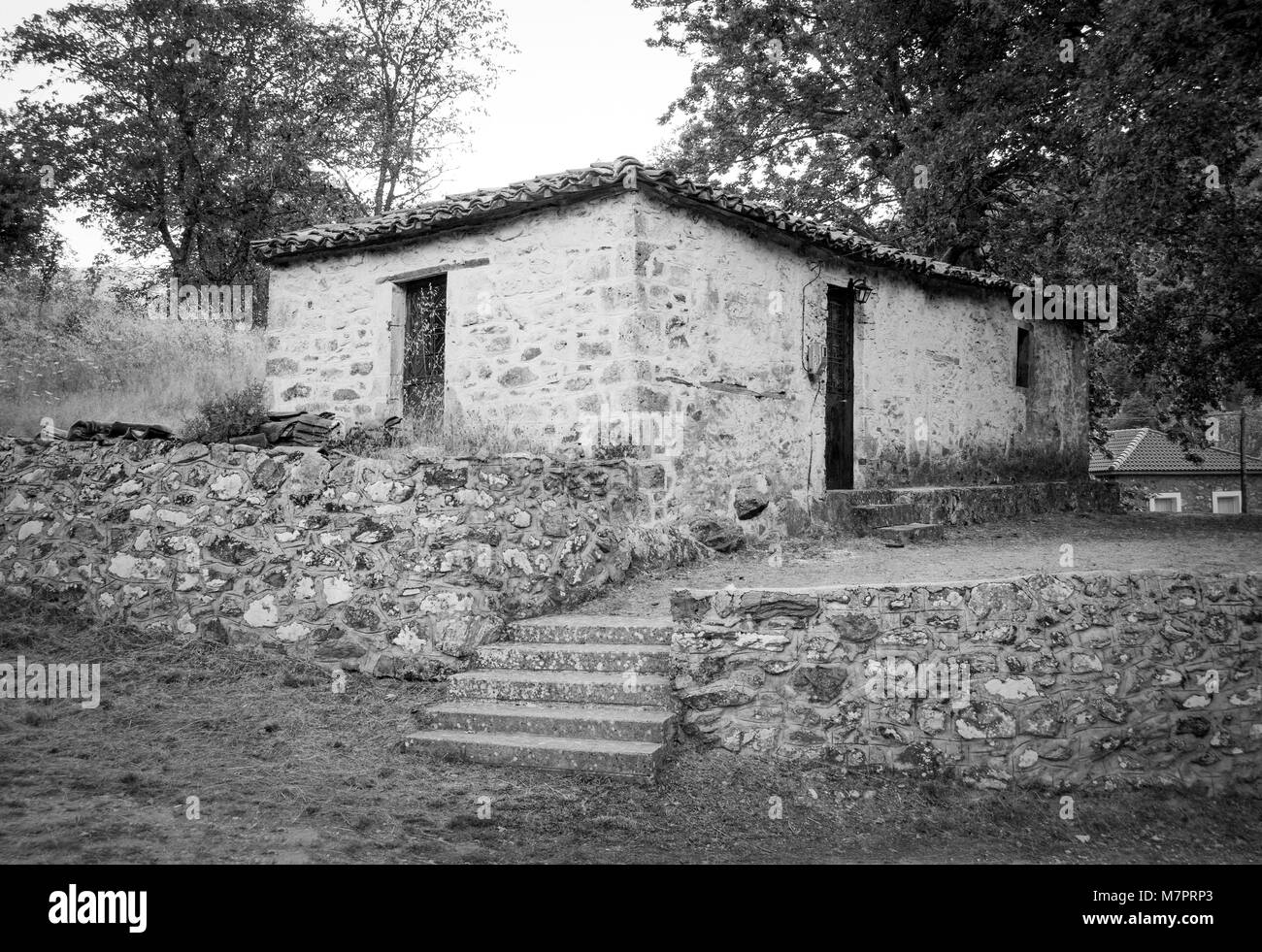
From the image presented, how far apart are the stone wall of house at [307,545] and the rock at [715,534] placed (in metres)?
1.43

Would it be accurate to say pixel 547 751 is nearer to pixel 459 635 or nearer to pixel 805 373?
pixel 459 635

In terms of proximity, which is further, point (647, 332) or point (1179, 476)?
point (1179, 476)

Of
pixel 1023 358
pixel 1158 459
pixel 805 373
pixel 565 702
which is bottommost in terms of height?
pixel 565 702

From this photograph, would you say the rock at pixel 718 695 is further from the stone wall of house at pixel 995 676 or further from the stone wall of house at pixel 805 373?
the stone wall of house at pixel 805 373

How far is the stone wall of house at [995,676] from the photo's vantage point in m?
4.50

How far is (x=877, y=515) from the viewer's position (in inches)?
365

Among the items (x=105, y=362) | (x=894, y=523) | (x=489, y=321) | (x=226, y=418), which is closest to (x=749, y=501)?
(x=894, y=523)

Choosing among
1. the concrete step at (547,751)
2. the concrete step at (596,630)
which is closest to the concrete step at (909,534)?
the concrete step at (596,630)

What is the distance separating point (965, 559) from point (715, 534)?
2.19m

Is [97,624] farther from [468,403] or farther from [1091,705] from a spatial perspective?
[1091,705]

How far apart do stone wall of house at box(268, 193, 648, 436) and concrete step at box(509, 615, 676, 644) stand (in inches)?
99.0

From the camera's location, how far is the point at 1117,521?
11227mm

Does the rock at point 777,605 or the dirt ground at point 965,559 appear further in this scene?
the dirt ground at point 965,559
